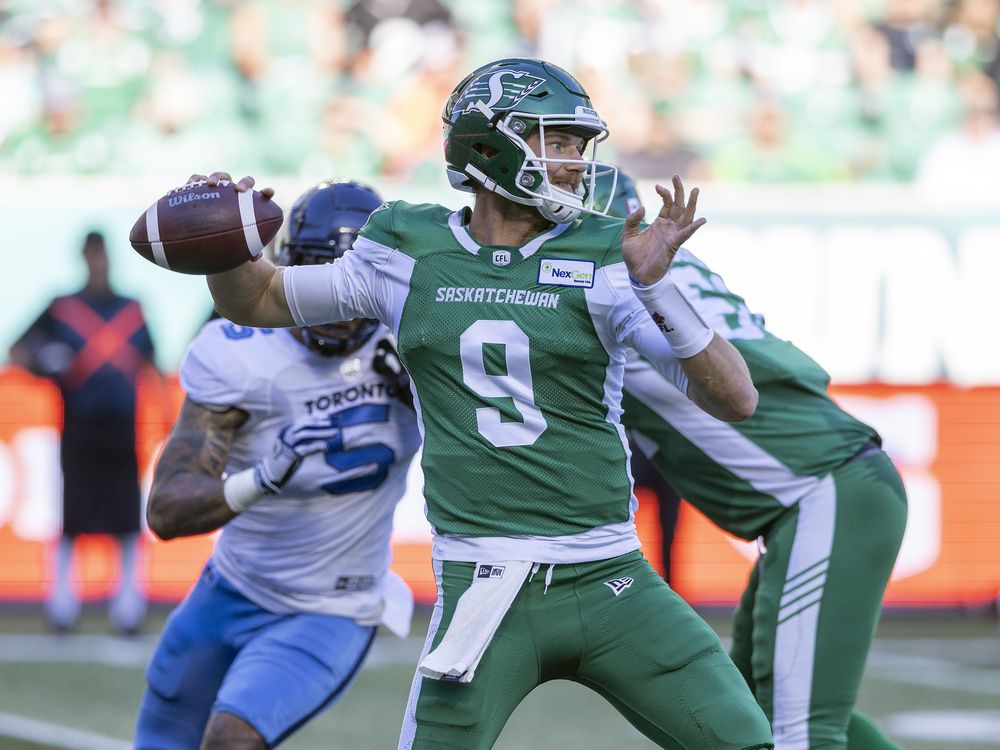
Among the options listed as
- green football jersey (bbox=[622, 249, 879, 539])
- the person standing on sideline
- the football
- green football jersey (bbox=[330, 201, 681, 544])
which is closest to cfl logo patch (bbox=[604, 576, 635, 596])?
green football jersey (bbox=[330, 201, 681, 544])

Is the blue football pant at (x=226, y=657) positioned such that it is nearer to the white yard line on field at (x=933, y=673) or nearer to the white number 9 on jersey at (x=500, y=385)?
the white number 9 on jersey at (x=500, y=385)

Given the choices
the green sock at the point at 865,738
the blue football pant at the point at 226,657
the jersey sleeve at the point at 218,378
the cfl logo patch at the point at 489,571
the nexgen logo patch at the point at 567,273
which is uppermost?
the nexgen logo patch at the point at 567,273

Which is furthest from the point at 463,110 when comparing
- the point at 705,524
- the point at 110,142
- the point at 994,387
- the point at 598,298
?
the point at 110,142

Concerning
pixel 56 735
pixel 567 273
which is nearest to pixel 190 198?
pixel 567 273

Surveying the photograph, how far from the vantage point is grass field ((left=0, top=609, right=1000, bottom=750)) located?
5789 millimetres

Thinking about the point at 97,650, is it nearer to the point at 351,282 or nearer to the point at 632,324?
the point at 351,282

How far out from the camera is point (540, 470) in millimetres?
2926

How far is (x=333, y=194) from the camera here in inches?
150

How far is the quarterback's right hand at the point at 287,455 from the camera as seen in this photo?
3.45m

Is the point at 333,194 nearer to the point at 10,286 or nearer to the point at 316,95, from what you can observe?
the point at 10,286

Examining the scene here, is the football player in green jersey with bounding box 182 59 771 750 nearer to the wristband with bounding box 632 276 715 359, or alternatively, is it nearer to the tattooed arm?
the wristband with bounding box 632 276 715 359

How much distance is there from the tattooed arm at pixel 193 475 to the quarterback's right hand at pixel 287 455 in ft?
0.42

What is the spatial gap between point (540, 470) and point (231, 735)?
1.01 m

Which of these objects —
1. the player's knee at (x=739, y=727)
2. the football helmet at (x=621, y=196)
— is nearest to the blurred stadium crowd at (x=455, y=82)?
the football helmet at (x=621, y=196)
